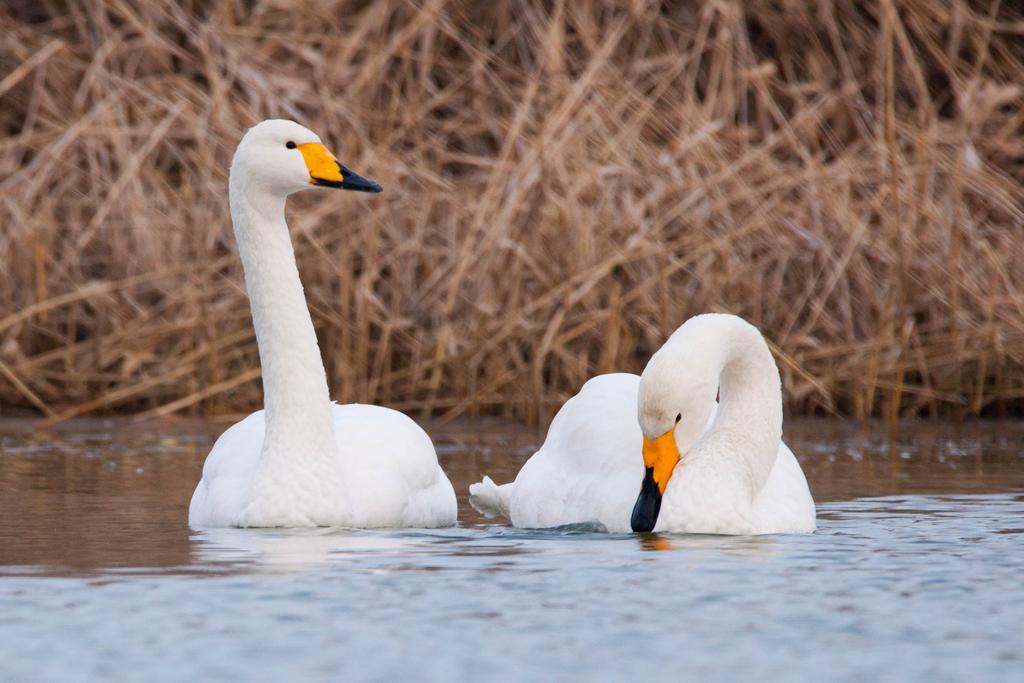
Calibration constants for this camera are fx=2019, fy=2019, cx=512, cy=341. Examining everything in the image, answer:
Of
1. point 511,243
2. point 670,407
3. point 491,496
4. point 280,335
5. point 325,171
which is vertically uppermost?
point 511,243

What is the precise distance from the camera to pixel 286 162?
21.6 feet

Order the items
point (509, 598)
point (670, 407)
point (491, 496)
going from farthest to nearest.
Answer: point (491, 496)
point (670, 407)
point (509, 598)

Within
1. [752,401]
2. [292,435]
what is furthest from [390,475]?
[752,401]

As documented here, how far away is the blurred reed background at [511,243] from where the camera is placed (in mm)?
10078

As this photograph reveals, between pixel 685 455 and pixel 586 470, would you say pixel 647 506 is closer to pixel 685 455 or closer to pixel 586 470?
pixel 685 455

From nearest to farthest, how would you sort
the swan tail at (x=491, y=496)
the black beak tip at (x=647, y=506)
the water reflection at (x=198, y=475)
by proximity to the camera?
the water reflection at (x=198, y=475) → the black beak tip at (x=647, y=506) → the swan tail at (x=491, y=496)

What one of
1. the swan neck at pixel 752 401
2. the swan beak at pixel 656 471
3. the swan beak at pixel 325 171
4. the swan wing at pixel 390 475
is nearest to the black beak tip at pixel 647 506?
the swan beak at pixel 656 471

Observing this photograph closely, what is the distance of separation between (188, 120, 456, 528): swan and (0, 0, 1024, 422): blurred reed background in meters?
3.21

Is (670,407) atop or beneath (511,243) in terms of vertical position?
beneath

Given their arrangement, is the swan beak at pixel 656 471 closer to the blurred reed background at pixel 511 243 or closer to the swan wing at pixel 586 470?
the swan wing at pixel 586 470

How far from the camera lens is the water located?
12.8 feet

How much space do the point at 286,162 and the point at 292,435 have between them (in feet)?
3.07

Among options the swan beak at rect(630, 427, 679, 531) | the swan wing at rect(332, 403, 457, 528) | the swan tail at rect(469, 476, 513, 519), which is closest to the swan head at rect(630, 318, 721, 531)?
the swan beak at rect(630, 427, 679, 531)

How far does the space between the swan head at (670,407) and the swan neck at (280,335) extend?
3.65 feet
